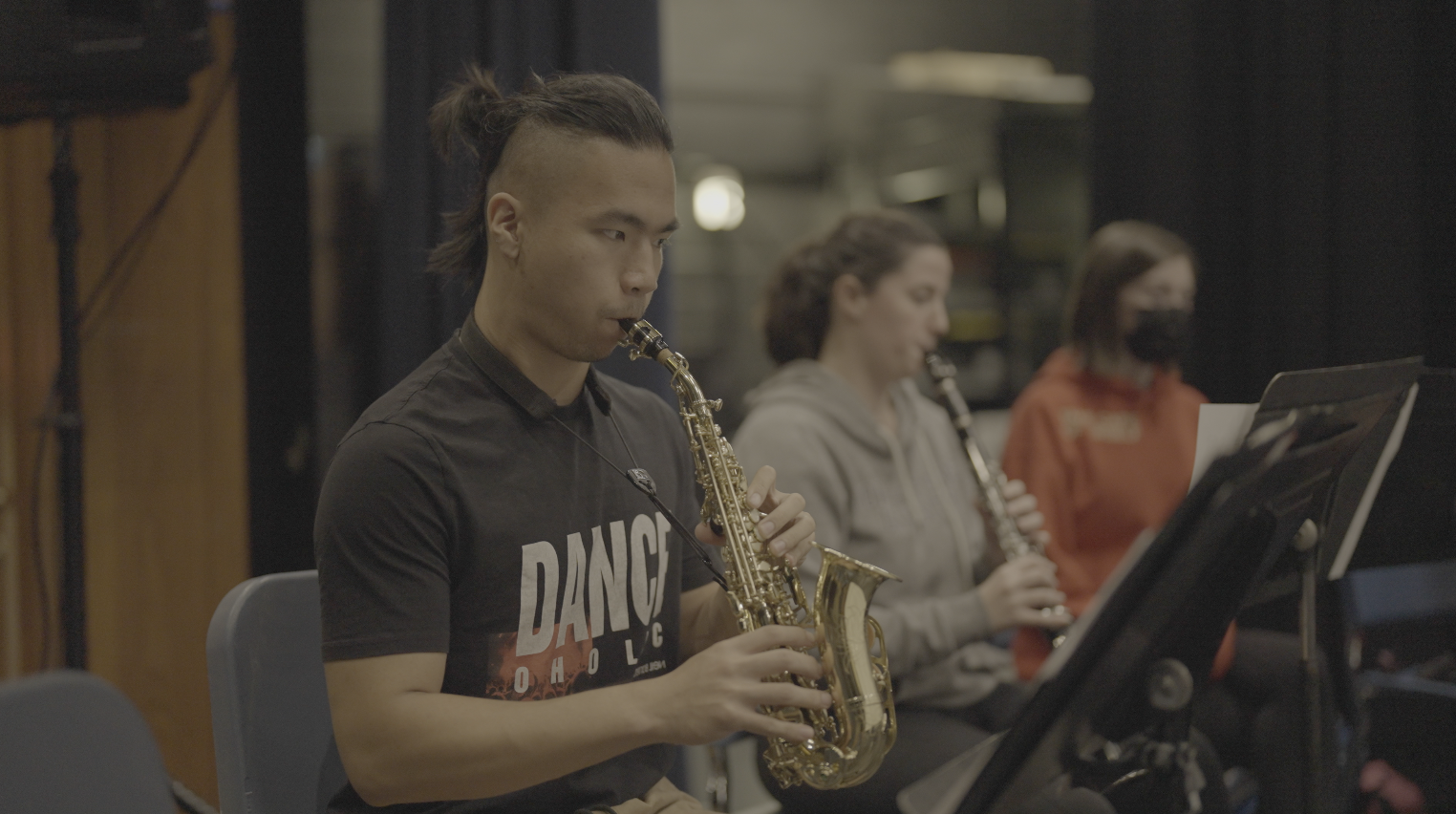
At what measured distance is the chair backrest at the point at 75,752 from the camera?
0.81 m

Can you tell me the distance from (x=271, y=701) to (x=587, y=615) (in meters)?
0.40

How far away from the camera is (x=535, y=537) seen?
1233 millimetres

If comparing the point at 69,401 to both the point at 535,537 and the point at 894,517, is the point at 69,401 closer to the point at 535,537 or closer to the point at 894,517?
the point at 535,537

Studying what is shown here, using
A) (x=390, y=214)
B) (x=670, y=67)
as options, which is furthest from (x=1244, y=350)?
(x=670, y=67)

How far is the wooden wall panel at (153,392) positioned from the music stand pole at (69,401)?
509mm

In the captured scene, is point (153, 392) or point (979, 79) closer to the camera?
point (153, 392)

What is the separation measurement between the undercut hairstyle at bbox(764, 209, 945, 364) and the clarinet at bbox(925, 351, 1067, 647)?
235mm

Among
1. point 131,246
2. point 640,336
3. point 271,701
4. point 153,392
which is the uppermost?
point 131,246

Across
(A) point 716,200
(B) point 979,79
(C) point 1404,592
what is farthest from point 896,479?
(B) point 979,79

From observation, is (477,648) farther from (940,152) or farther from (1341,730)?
(940,152)

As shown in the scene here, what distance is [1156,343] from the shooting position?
2.50 m

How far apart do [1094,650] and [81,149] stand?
2450 millimetres

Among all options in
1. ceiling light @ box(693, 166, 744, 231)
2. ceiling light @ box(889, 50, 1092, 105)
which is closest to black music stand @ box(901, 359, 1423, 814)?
ceiling light @ box(693, 166, 744, 231)

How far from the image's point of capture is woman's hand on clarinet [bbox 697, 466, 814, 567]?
128 cm
